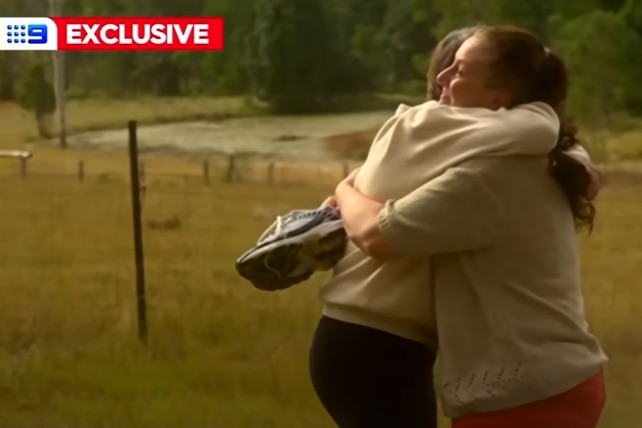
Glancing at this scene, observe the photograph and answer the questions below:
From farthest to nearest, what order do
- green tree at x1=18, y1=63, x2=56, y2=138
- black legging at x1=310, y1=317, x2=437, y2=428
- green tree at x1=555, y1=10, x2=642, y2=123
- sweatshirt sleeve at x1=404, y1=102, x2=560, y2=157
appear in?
1. green tree at x1=18, y1=63, x2=56, y2=138
2. green tree at x1=555, y1=10, x2=642, y2=123
3. black legging at x1=310, y1=317, x2=437, y2=428
4. sweatshirt sleeve at x1=404, y1=102, x2=560, y2=157

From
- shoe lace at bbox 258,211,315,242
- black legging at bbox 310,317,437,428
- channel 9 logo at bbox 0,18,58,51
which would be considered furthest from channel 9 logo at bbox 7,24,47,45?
black legging at bbox 310,317,437,428

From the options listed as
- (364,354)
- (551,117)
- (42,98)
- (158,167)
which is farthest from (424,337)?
(42,98)

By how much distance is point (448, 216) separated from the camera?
1319 mm

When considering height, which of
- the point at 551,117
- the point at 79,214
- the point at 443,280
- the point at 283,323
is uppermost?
the point at 551,117

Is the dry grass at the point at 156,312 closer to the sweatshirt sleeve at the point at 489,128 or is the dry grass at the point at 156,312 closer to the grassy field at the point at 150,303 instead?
the grassy field at the point at 150,303

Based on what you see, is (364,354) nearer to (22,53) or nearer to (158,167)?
(158,167)

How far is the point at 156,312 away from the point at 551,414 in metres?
1.02

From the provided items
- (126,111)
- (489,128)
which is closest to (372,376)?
(489,128)

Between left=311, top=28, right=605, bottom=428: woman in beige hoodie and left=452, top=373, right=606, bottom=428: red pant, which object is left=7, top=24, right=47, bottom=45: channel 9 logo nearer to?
left=311, top=28, right=605, bottom=428: woman in beige hoodie

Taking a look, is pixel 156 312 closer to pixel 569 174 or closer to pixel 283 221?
pixel 283 221

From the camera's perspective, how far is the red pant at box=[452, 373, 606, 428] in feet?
4.45

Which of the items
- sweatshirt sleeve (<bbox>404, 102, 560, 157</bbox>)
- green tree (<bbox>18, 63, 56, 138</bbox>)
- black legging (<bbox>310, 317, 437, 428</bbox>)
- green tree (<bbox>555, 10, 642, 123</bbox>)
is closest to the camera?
sweatshirt sleeve (<bbox>404, 102, 560, 157</bbox>)

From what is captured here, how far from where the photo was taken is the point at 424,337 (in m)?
1.45

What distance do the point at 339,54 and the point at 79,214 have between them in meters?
0.57
